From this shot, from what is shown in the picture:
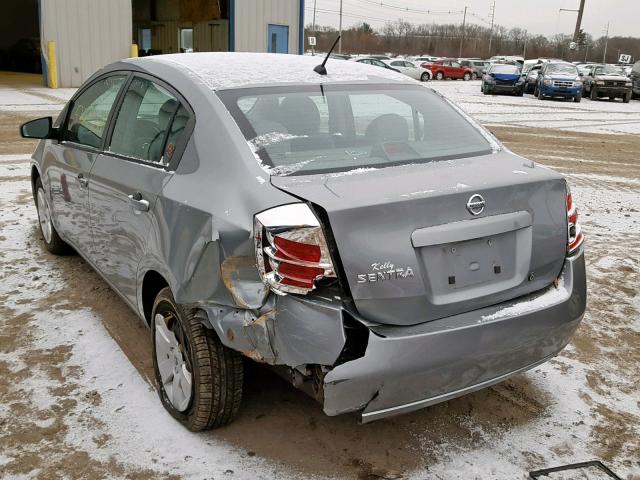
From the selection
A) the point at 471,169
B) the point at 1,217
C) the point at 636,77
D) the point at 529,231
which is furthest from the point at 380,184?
the point at 636,77

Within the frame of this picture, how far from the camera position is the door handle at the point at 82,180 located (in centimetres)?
390

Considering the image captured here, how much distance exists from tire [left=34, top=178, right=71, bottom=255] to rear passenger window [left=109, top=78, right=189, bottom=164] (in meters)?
1.78

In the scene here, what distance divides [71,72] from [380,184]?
2253cm

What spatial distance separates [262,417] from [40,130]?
9.08 ft

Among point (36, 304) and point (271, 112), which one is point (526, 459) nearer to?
point (271, 112)

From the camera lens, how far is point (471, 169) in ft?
9.43

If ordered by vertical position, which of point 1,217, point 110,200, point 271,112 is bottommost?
point 1,217

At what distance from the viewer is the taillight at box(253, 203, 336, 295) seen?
2.37 metres

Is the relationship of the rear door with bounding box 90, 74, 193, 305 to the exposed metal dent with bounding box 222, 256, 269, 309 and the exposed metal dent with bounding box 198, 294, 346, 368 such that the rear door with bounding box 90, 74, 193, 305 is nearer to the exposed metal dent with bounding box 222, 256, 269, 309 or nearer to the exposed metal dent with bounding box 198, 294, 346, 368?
the exposed metal dent with bounding box 222, 256, 269, 309

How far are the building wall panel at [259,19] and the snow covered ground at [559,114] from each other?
8909 mm

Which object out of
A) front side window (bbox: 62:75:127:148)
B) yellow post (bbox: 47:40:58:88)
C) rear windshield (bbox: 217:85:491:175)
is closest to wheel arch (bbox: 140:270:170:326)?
rear windshield (bbox: 217:85:491:175)

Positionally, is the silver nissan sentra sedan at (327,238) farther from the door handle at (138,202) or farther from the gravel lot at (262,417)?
the gravel lot at (262,417)

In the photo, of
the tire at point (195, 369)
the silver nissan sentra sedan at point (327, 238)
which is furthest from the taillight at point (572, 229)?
the tire at point (195, 369)

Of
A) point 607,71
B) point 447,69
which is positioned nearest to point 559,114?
point 607,71
